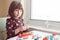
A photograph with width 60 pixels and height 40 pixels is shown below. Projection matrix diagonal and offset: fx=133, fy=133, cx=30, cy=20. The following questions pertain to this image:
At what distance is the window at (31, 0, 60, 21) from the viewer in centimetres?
128

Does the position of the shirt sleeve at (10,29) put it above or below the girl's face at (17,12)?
below

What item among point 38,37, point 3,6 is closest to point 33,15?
point 3,6

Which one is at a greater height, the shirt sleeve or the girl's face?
the girl's face

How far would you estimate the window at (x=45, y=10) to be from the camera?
4.21 ft

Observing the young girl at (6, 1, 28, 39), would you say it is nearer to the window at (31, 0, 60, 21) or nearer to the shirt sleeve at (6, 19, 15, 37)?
the shirt sleeve at (6, 19, 15, 37)

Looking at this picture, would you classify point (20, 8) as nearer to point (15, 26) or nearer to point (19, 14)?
point (19, 14)

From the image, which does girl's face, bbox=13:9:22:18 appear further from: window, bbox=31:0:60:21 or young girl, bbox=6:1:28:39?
window, bbox=31:0:60:21

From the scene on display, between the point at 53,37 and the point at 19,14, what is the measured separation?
17.3 inches

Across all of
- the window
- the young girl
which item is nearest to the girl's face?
the young girl

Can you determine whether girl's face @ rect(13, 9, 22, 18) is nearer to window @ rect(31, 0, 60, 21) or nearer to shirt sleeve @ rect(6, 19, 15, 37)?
shirt sleeve @ rect(6, 19, 15, 37)

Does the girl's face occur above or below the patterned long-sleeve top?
above

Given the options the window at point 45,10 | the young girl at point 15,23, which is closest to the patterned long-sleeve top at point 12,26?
the young girl at point 15,23

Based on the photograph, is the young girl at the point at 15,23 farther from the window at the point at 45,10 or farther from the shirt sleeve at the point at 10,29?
the window at the point at 45,10

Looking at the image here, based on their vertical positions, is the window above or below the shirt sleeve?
above
